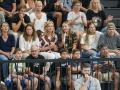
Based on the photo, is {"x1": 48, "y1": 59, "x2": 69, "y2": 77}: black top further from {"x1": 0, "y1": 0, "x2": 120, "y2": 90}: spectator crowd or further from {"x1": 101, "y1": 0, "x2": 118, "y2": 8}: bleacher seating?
{"x1": 101, "y1": 0, "x2": 118, "y2": 8}: bleacher seating

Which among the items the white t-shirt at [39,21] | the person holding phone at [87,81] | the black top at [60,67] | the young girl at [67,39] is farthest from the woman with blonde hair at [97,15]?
the person holding phone at [87,81]

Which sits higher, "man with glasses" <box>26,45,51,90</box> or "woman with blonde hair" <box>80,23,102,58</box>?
"woman with blonde hair" <box>80,23,102,58</box>

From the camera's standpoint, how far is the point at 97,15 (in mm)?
14195

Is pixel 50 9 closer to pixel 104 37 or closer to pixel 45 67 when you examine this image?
pixel 104 37

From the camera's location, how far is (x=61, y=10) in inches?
Result: 563

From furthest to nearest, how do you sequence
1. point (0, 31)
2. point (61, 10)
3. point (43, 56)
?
1. point (61, 10)
2. point (0, 31)
3. point (43, 56)

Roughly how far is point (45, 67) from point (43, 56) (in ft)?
3.61

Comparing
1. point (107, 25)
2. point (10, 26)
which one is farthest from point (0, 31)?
point (107, 25)

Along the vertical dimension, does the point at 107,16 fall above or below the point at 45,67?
above

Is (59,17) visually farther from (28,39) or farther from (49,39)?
(28,39)

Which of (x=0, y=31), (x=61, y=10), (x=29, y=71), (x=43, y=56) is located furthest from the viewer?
(x=61, y=10)

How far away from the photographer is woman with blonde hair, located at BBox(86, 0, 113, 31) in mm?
14094

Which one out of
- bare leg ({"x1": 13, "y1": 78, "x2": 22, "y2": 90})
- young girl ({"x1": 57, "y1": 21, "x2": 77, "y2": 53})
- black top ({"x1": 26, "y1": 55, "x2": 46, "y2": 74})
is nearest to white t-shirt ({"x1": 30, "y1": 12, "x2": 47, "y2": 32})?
young girl ({"x1": 57, "y1": 21, "x2": 77, "y2": 53})

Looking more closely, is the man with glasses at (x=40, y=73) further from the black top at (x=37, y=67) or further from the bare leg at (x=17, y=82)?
the bare leg at (x=17, y=82)
